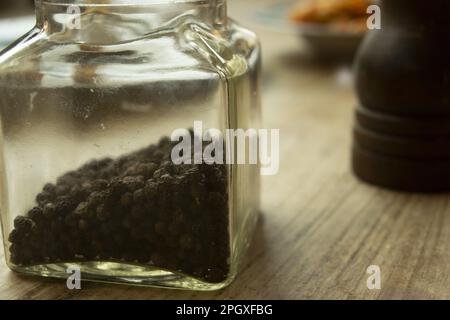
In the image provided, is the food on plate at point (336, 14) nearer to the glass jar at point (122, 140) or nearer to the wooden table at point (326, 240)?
the wooden table at point (326, 240)

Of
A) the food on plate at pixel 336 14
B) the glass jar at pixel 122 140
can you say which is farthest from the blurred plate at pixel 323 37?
the glass jar at pixel 122 140

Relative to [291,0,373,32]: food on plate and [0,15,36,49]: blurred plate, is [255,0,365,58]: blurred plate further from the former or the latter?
[0,15,36,49]: blurred plate

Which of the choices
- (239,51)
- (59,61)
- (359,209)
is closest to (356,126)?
(359,209)

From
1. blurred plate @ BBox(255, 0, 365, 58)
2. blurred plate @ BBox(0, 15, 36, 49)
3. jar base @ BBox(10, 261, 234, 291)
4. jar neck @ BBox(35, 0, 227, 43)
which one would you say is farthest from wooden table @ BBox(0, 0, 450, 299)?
blurred plate @ BBox(0, 15, 36, 49)

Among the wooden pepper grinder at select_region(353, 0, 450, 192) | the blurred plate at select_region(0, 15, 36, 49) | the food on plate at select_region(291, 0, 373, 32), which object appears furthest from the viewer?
the food on plate at select_region(291, 0, 373, 32)

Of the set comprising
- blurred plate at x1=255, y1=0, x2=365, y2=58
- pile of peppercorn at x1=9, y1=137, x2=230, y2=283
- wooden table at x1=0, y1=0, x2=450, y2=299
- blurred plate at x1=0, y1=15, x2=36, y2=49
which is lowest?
wooden table at x1=0, y1=0, x2=450, y2=299

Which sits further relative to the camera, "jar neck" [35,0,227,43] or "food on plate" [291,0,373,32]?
"food on plate" [291,0,373,32]

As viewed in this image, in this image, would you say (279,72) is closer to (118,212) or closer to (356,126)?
(356,126)

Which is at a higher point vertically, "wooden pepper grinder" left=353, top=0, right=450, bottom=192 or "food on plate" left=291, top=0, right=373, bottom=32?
"food on plate" left=291, top=0, right=373, bottom=32
